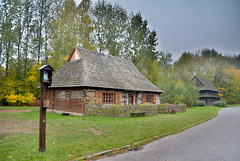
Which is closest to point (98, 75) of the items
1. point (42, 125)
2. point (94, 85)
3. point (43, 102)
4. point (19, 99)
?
point (94, 85)

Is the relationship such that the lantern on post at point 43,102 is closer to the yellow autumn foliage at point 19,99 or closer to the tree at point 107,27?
the yellow autumn foliage at point 19,99

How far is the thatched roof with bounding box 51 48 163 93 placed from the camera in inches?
698

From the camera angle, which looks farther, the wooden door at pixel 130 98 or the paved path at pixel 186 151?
the wooden door at pixel 130 98

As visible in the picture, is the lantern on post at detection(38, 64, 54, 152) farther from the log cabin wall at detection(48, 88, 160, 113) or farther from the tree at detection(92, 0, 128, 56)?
the tree at detection(92, 0, 128, 56)

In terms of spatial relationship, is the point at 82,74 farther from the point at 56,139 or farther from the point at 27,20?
the point at 27,20

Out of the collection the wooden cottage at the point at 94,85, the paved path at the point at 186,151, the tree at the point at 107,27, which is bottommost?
the paved path at the point at 186,151

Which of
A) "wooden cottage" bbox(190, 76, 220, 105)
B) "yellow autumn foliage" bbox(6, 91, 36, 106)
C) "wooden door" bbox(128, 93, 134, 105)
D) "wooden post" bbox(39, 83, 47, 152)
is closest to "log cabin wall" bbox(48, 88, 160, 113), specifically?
"wooden door" bbox(128, 93, 134, 105)

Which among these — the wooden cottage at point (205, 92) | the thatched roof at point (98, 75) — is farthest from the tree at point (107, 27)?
the wooden cottage at point (205, 92)

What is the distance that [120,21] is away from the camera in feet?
119

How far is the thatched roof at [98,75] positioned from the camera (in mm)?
17734

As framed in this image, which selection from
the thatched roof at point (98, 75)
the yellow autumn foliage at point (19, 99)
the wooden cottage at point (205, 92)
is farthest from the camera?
the wooden cottage at point (205, 92)

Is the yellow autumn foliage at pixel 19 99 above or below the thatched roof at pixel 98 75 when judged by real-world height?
below

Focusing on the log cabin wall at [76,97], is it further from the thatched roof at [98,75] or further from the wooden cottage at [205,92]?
the wooden cottage at [205,92]

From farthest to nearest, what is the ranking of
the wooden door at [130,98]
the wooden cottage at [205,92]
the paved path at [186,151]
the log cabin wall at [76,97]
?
the wooden cottage at [205,92] → the wooden door at [130,98] → the log cabin wall at [76,97] → the paved path at [186,151]
